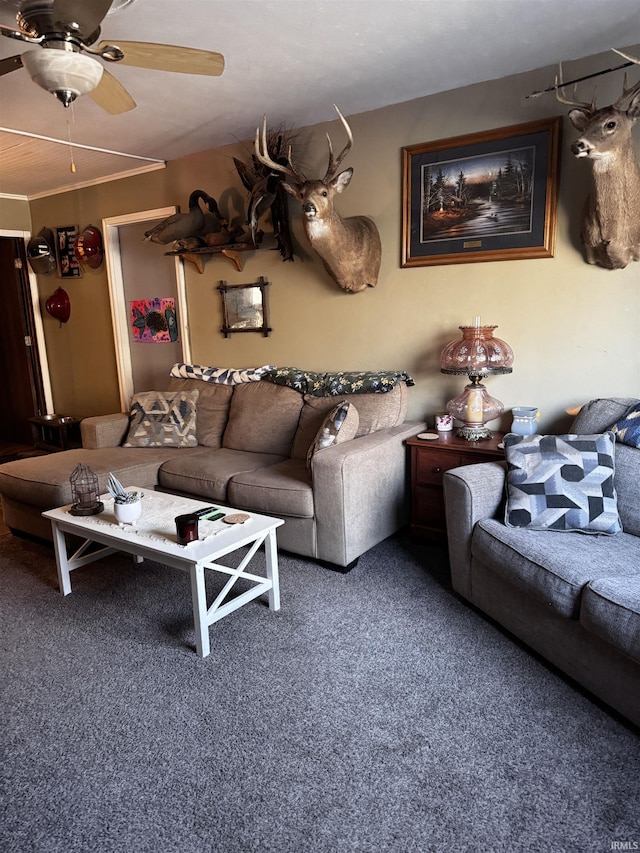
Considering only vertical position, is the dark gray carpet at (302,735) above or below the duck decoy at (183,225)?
below

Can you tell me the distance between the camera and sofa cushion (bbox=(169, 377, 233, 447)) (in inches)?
159

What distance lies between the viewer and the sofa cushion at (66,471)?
3213 millimetres

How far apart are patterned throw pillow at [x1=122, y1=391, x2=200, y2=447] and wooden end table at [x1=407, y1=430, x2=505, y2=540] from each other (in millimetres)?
1613

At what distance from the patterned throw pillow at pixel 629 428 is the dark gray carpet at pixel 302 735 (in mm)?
975

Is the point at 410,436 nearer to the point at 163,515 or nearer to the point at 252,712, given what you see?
the point at 163,515

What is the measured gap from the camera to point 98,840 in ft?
4.86

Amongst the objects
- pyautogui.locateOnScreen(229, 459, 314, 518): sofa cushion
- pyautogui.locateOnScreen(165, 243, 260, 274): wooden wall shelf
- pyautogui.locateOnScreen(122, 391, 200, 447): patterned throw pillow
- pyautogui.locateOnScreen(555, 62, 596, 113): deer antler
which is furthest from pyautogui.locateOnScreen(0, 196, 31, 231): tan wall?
pyautogui.locateOnScreen(555, 62, 596, 113): deer antler

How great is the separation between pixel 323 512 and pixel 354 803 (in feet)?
4.80

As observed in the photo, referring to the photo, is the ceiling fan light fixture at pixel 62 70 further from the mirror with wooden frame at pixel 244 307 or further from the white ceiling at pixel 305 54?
the mirror with wooden frame at pixel 244 307

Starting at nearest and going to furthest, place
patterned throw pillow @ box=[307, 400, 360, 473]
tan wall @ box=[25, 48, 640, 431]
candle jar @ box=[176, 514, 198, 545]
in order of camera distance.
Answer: candle jar @ box=[176, 514, 198, 545] < tan wall @ box=[25, 48, 640, 431] < patterned throw pillow @ box=[307, 400, 360, 473]

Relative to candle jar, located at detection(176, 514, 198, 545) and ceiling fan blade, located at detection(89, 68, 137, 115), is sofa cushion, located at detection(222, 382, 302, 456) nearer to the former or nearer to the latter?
candle jar, located at detection(176, 514, 198, 545)

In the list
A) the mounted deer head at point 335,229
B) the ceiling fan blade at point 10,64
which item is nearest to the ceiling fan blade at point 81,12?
the ceiling fan blade at point 10,64

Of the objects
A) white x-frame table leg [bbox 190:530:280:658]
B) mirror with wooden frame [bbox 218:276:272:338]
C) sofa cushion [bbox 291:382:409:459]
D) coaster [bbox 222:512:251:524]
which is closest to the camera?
white x-frame table leg [bbox 190:530:280:658]

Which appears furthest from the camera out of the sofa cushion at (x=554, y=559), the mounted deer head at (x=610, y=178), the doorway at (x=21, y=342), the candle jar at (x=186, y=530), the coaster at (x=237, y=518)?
the doorway at (x=21, y=342)
